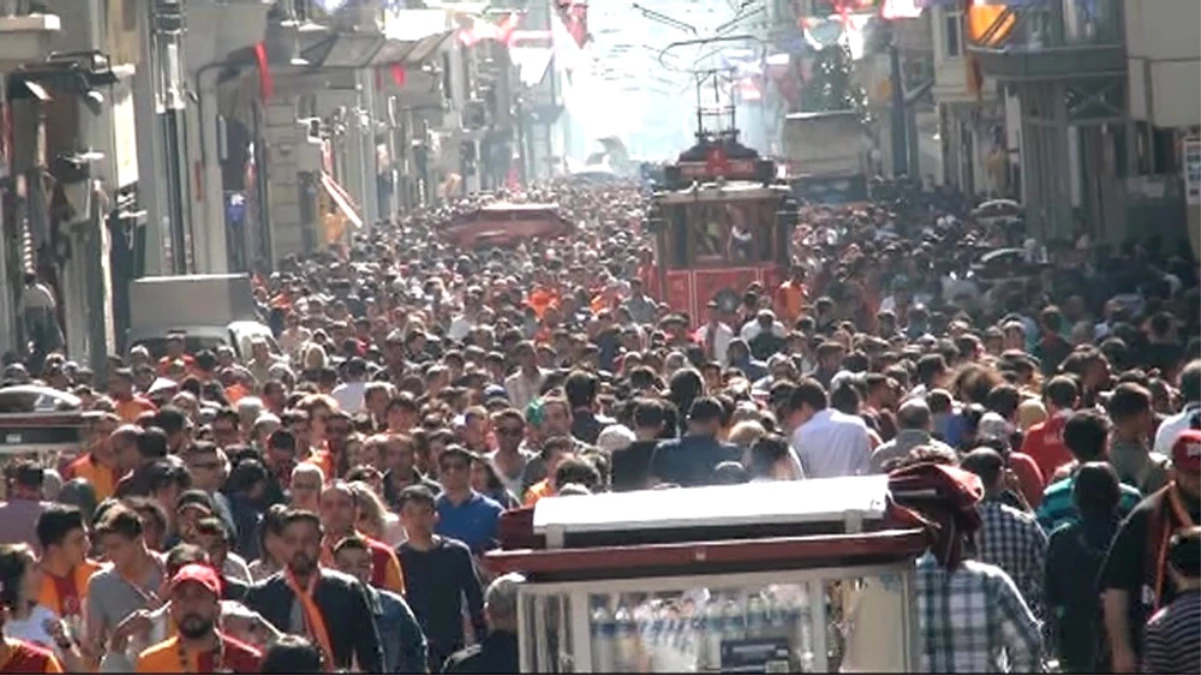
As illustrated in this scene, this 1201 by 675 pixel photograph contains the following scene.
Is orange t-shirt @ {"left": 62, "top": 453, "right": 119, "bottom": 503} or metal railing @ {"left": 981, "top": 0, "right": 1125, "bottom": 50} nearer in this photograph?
orange t-shirt @ {"left": 62, "top": 453, "right": 119, "bottom": 503}

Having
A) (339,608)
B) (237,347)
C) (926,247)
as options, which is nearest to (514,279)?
(926,247)

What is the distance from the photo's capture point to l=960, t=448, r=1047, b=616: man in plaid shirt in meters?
12.6

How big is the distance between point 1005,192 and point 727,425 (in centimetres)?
4605

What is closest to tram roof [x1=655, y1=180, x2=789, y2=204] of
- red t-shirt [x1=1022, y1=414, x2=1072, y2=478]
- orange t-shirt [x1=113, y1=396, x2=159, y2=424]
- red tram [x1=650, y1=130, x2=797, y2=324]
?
red tram [x1=650, y1=130, x2=797, y2=324]

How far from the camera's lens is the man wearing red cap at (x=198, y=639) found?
9.69m

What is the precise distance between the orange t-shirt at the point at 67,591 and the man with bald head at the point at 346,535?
2.74ft

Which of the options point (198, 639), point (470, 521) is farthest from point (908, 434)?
point (198, 639)

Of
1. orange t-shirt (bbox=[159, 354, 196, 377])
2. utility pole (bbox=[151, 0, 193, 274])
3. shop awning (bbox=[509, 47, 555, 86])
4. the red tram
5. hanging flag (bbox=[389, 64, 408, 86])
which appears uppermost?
shop awning (bbox=[509, 47, 555, 86])

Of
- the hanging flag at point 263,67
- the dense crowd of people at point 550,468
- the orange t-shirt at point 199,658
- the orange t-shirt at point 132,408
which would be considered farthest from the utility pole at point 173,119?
the orange t-shirt at point 199,658

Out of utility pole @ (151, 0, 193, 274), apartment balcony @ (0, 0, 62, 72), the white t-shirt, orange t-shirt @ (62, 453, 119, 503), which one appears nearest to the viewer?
orange t-shirt @ (62, 453, 119, 503)

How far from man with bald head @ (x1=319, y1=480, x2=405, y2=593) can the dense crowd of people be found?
0.02m

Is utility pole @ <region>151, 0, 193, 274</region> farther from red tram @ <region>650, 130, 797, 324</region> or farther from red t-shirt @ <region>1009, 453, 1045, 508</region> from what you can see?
red t-shirt @ <region>1009, 453, 1045, 508</region>

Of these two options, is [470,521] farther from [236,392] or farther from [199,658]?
[236,392]

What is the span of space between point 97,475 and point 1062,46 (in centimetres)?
2723
